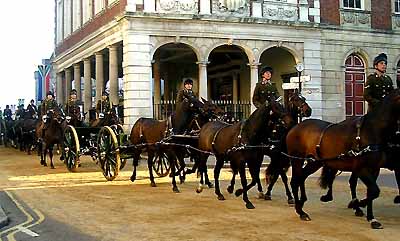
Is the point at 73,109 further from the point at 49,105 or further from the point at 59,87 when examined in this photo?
the point at 59,87

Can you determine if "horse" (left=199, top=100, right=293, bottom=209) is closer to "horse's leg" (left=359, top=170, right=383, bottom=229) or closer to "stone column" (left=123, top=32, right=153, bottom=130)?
"horse's leg" (left=359, top=170, right=383, bottom=229)

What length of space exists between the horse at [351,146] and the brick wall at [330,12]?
20.6 metres

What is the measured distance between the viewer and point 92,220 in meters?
9.85

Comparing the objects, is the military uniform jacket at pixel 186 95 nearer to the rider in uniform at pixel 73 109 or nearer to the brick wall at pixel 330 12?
the rider in uniform at pixel 73 109

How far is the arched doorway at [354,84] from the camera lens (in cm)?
3005

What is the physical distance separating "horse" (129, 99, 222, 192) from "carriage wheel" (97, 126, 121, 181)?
0.53 meters

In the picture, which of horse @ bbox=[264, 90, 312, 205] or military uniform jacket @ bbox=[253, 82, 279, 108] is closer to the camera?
horse @ bbox=[264, 90, 312, 205]

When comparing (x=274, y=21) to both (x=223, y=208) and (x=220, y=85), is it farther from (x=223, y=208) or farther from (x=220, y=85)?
(x=223, y=208)

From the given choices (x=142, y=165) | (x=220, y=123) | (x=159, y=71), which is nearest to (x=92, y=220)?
(x=220, y=123)

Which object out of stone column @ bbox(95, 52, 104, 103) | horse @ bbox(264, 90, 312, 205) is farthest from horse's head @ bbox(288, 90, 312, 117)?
stone column @ bbox(95, 52, 104, 103)

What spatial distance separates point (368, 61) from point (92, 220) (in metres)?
23.3

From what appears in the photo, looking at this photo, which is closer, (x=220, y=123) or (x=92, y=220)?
(x=92, y=220)

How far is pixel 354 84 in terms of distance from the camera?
99.2ft

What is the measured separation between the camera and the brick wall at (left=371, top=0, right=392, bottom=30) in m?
30.8
